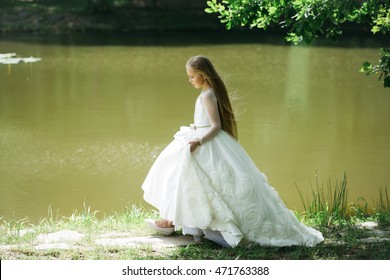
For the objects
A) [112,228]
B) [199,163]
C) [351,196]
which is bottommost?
[351,196]

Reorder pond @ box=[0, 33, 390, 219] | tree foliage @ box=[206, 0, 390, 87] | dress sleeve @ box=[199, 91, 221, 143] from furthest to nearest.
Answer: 1. pond @ box=[0, 33, 390, 219]
2. tree foliage @ box=[206, 0, 390, 87]
3. dress sleeve @ box=[199, 91, 221, 143]

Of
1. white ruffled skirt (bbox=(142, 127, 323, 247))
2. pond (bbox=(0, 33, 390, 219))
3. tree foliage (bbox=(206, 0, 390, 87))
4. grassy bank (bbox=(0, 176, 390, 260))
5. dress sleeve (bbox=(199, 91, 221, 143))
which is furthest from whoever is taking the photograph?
pond (bbox=(0, 33, 390, 219))

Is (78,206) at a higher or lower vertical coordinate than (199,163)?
lower

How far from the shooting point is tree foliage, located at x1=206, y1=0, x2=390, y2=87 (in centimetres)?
549

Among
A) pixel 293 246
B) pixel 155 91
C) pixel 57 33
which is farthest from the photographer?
pixel 57 33

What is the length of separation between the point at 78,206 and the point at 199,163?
3188mm

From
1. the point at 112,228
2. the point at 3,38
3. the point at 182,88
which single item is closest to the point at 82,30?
the point at 3,38

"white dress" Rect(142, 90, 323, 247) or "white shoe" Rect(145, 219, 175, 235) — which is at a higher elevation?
"white dress" Rect(142, 90, 323, 247)

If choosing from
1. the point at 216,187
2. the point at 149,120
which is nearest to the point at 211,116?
the point at 216,187

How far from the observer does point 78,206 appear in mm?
7781

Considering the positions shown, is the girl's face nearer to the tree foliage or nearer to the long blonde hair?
the long blonde hair

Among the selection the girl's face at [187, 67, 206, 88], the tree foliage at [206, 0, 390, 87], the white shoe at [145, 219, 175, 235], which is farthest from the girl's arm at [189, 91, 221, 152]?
the tree foliage at [206, 0, 390, 87]

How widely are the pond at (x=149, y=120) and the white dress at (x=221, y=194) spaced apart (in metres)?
2.82

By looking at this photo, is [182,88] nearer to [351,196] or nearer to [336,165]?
[336,165]
